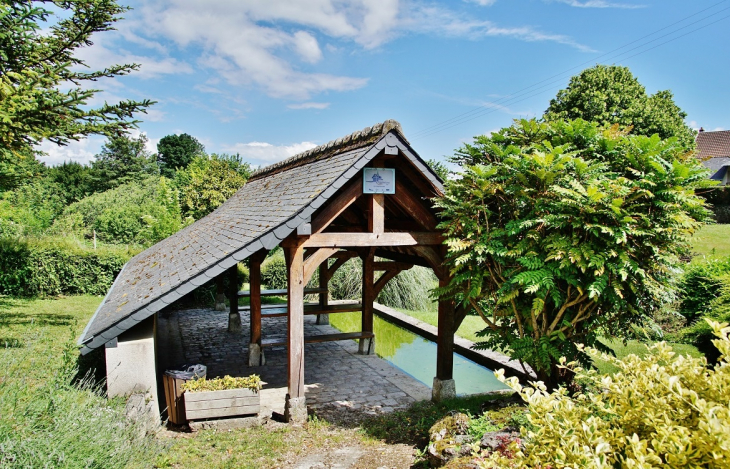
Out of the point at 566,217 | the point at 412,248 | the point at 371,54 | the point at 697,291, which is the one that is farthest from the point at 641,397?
the point at 371,54

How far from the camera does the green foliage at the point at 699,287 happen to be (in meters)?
9.98

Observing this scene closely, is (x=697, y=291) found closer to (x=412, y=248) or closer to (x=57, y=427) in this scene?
(x=412, y=248)

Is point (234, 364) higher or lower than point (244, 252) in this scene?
lower

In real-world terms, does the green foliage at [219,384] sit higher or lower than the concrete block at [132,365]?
lower

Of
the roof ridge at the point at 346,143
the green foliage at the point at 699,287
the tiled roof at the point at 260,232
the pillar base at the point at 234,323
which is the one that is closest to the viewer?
the tiled roof at the point at 260,232

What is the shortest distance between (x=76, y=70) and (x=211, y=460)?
9.41 metres

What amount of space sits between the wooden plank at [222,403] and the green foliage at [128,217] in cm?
1202

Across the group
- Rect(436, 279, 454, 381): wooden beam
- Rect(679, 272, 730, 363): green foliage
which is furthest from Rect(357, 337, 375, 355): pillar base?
Rect(679, 272, 730, 363): green foliage

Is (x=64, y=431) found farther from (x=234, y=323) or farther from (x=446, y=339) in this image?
(x=234, y=323)

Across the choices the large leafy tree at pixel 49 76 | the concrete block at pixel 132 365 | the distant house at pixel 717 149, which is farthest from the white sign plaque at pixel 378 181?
the distant house at pixel 717 149

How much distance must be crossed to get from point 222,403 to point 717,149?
41.0 m

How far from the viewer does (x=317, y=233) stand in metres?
6.06

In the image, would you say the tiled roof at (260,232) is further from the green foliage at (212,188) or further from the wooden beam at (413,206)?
the green foliage at (212,188)

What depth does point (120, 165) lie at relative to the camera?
148 feet
